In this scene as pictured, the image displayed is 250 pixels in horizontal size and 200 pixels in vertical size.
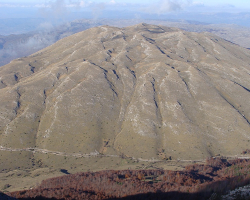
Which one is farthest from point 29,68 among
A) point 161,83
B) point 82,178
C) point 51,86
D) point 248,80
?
point 248,80

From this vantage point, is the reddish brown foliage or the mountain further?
the mountain

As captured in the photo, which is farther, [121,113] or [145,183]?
[121,113]

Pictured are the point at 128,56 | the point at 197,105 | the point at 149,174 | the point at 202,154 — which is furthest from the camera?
the point at 128,56

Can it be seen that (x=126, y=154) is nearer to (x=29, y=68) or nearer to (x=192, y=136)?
(x=192, y=136)

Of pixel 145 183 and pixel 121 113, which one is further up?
pixel 145 183
